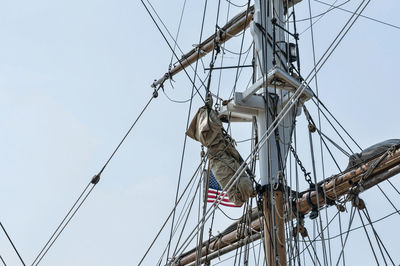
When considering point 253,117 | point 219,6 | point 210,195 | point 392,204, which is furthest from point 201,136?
point 392,204

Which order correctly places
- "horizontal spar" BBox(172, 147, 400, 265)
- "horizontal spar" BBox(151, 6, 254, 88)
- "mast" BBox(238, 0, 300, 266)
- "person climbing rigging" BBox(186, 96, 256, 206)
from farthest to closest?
"horizontal spar" BBox(151, 6, 254, 88)
"horizontal spar" BBox(172, 147, 400, 265)
"person climbing rigging" BBox(186, 96, 256, 206)
"mast" BBox(238, 0, 300, 266)

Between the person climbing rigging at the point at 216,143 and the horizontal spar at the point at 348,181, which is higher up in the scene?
the horizontal spar at the point at 348,181

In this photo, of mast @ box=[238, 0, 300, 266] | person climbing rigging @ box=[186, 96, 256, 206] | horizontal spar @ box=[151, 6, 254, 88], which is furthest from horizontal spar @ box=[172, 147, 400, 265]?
horizontal spar @ box=[151, 6, 254, 88]

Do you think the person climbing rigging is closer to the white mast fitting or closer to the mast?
the white mast fitting

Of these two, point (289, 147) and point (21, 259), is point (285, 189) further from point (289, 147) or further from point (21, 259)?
point (21, 259)

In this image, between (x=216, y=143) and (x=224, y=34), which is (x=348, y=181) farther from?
(x=224, y=34)

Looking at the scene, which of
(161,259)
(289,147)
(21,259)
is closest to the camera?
(21,259)

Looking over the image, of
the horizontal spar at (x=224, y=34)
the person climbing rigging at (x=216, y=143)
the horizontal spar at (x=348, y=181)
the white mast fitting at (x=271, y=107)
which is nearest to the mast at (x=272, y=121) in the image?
the white mast fitting at (x=271, y=107)

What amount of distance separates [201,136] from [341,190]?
2391 mm

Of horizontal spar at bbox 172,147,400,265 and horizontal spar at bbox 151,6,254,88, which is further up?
horizontal spar at bbox 151,6,254,88

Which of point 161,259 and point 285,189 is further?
point 161,259

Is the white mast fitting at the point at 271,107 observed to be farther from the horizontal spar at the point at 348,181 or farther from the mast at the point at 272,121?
the horizontal spar at the point at 348,181

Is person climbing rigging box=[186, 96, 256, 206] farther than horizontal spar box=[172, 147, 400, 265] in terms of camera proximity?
No

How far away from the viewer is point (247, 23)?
40.2 feet
